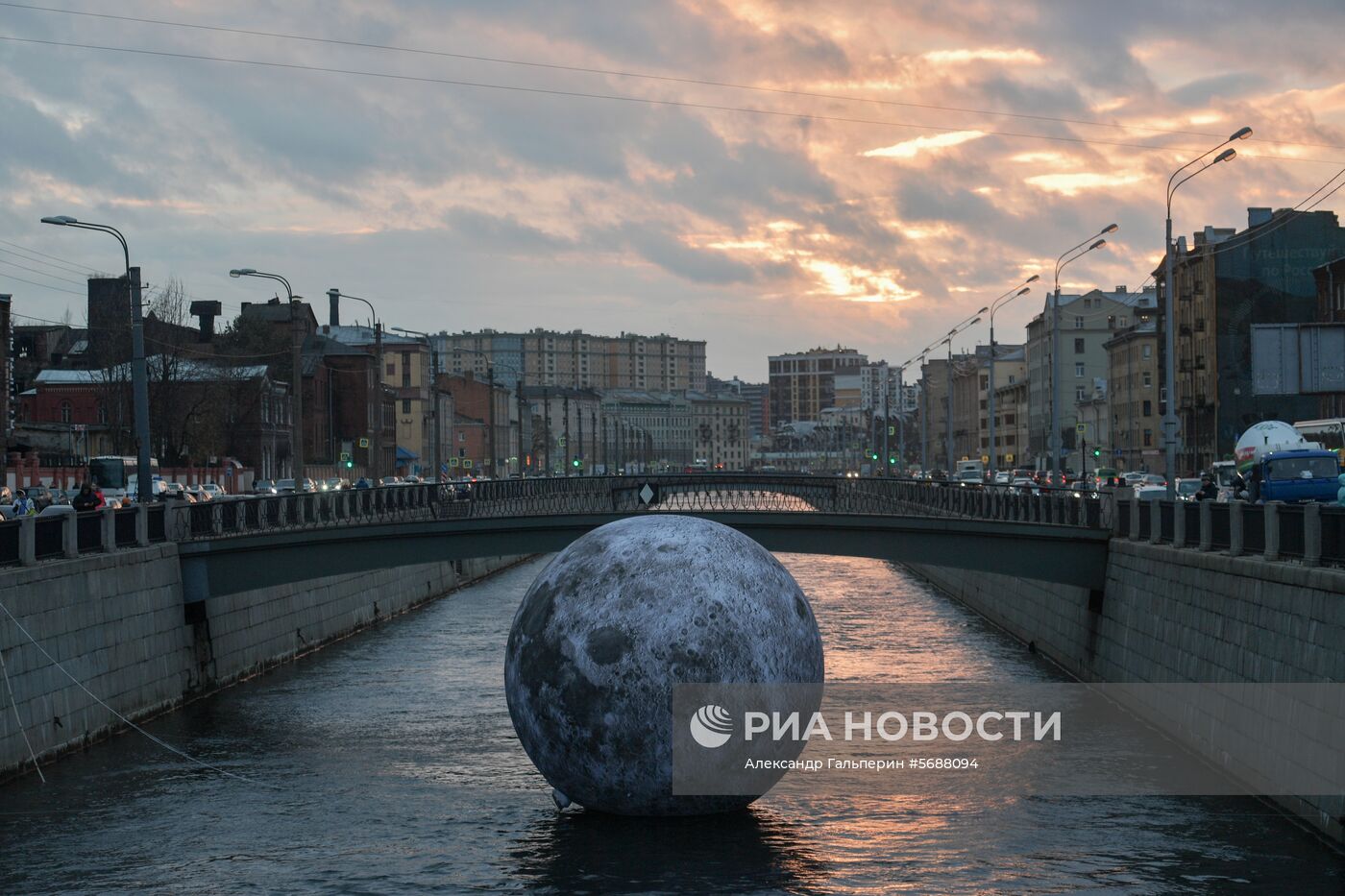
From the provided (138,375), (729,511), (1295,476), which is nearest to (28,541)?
(138,375)

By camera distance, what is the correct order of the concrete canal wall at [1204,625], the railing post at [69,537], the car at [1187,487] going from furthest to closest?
the car at [1187,487], the railing post at [69,537], the concrete canal wall at [1204,625]

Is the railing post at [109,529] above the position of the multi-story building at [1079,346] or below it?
below

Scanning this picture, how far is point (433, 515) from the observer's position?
51.8 metres

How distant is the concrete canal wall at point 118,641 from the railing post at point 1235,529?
1994 cm

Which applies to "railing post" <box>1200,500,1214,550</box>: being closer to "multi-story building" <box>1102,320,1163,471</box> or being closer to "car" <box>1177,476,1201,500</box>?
"car" <box>1177,476,1201,500</box>

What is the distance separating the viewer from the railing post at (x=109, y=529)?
34.3 metres

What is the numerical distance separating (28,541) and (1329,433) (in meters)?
52.7

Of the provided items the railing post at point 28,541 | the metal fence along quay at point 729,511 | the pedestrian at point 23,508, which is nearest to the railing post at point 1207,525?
the metal fence along quay at point 729,511

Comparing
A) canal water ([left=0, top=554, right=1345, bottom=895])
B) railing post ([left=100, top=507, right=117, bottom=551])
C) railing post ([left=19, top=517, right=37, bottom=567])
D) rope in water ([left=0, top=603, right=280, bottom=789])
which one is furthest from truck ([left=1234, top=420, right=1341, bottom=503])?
railing post ([left=19, top=517, right=37, bottom=567])

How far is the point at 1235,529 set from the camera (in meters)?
28.5

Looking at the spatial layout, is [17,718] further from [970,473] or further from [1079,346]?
[1079,346]

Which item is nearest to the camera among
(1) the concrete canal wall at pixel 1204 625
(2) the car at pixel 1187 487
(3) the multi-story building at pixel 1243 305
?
(1) the concrete canal wall at pixel 1204 625

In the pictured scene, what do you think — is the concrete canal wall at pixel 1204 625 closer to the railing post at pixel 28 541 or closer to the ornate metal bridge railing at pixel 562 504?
the ornate metal bridge railing at pixel 562 504

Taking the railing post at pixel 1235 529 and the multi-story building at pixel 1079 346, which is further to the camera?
the multi-story building at pixel 1079 346
